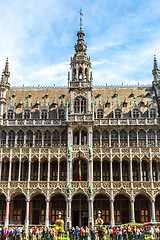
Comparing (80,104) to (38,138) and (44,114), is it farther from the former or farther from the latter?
(38,138)

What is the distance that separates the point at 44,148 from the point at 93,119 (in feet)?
30.9

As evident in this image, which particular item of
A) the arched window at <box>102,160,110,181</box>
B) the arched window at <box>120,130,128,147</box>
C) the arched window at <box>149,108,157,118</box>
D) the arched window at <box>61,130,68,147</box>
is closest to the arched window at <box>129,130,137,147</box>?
the arched window at <box>120,130,128,147</box>

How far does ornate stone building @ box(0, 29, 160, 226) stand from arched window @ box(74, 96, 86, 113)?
0.17 metres

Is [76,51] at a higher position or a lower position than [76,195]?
higher

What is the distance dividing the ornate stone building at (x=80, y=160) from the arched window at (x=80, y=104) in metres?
0.17

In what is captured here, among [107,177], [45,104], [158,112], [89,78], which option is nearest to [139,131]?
[158,112]

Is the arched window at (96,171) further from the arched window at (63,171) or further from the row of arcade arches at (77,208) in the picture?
the arched window at (63,171)

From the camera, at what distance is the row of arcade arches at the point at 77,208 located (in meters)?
50.1

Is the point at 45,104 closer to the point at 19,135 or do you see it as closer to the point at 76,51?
the point at 19,135

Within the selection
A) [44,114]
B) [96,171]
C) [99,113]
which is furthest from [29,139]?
[99,113]

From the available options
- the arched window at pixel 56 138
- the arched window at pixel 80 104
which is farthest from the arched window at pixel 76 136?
the arched window at pixel 80 104

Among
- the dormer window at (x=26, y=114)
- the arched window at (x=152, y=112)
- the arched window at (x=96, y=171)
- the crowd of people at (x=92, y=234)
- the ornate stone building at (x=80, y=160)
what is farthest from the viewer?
the dormer window at (x=26, y=114)

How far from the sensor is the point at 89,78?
56.4 metres

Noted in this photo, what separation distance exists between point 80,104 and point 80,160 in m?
9.68
